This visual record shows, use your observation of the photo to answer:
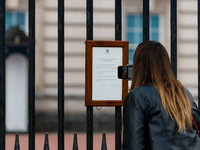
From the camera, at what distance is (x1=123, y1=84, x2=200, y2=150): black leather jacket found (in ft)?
5.12

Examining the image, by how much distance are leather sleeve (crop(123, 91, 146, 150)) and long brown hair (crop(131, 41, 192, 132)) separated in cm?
11

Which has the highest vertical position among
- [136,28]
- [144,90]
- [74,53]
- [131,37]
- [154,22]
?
[154,22]

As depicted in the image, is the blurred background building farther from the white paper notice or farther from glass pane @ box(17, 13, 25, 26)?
the white paper notice

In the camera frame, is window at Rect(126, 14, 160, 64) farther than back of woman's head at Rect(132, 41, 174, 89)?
Yes

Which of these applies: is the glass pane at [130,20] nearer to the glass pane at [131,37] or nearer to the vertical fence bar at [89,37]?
the glass pane at [131,37]

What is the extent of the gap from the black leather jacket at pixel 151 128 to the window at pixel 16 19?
694 centimetres

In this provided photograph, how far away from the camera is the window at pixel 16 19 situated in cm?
809

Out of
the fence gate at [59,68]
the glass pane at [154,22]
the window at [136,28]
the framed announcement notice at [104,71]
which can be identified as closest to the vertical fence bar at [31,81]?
the fence gate at [59,68]

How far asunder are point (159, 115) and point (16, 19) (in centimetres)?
717

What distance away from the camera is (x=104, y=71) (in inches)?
95.3

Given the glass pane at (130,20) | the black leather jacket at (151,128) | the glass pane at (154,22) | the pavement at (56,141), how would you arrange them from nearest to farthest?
1. the black leather jacket at (151,128)
2. the pavement at (56,141)
3. the glass pane at (130,20)
4. the glass pane at (154,22)
